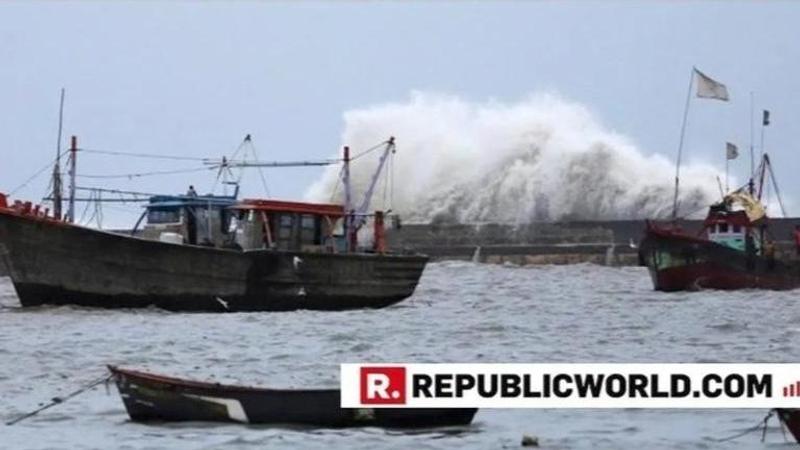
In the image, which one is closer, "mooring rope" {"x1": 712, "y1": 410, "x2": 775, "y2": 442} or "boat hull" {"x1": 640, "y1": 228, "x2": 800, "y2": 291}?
"mooring rope" {"x1": 712, "y1": 410, "x2": 775, "y2": 442}

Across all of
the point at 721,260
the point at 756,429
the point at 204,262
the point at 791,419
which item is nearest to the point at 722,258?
the point at 721,260

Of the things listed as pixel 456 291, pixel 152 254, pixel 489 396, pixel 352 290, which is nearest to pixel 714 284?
pixel 456 291

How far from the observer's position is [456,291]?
61281mm

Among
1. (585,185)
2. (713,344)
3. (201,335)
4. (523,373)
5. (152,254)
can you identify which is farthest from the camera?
(585,185)

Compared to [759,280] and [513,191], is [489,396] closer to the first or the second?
[759,280]

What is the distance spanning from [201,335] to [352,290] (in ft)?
28.6

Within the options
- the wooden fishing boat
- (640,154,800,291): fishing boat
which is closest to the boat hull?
(640,154,800,291): fishing boat

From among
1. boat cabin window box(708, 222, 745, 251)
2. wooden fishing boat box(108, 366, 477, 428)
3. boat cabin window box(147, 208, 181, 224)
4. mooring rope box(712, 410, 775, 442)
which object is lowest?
mooring rope box(712, 410, 775, 442)

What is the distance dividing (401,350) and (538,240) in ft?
224

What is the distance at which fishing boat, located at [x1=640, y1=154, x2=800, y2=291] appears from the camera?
2375 inches

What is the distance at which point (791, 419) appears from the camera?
19672 mm

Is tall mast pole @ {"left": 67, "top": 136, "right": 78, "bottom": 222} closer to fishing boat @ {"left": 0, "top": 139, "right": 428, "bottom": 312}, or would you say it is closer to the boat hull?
fishing boat @ {"left": 0, "top": 139, "right": 428, "bottom": 312}

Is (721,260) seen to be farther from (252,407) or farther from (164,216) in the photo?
(252,407)

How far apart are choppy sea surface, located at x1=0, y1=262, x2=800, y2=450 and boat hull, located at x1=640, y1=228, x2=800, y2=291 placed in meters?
2.02
